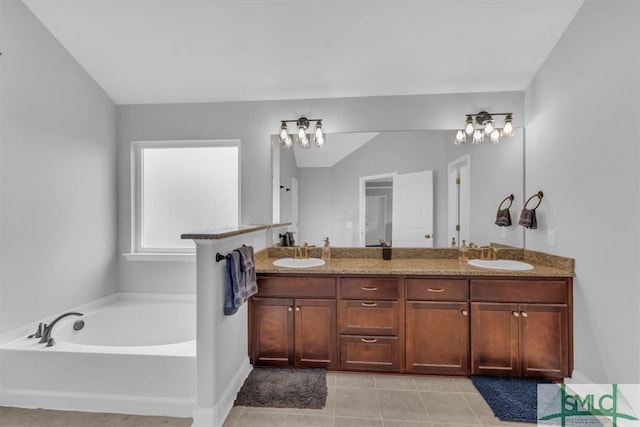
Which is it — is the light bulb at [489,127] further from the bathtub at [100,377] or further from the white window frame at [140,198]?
the bathtub at [100,377]

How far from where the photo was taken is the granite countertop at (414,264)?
220cm

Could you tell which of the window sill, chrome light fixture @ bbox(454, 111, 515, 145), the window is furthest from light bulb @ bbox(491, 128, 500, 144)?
the window sill

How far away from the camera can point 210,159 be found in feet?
10.1

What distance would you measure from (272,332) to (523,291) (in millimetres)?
1898

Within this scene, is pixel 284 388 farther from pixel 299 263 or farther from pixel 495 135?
pixel 495 135

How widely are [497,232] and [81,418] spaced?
3444mm

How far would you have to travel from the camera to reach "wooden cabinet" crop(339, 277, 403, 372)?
7.39 ft

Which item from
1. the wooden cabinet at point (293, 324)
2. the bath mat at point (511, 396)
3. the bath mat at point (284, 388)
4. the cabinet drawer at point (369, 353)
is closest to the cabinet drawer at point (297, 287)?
the wooden cabinet at point (293, 324)

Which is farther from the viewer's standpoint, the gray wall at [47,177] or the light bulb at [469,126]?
the light bulb at [469,126]

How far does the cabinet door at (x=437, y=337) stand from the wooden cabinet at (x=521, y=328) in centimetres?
7

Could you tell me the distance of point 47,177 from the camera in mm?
2316

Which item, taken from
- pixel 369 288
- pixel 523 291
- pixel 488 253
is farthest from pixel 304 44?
pixel 523 291

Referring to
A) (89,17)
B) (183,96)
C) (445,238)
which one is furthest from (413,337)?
(89,17)

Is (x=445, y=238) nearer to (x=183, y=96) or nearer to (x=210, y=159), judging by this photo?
(x=210, y=159)
